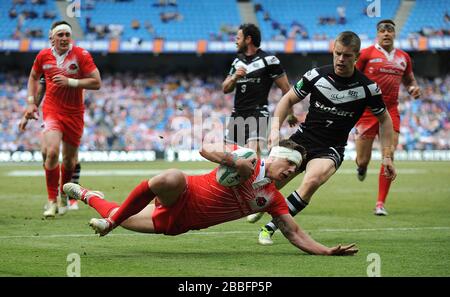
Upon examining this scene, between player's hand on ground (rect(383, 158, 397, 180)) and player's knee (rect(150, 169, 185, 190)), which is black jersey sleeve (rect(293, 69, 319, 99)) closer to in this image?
player's hand on ground (rect(383, 158, 397, 180))

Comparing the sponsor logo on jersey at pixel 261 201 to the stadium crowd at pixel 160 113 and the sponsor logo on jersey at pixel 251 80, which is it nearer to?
the sponsor logo on jersey at pixel 251 80

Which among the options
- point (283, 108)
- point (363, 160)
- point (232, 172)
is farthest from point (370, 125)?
point (232, 172)

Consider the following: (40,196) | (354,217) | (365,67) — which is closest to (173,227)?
(354,217)

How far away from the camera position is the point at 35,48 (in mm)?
41938

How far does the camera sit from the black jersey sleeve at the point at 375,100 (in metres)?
10.4

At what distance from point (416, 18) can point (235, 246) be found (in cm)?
3725

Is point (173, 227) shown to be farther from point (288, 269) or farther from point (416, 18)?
point (416, 18)

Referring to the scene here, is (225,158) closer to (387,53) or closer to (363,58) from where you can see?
(363,58)

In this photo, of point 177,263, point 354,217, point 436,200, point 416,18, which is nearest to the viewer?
point 177,263

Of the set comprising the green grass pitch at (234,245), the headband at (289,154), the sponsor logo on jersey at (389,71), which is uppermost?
the sponsor logo on jersey at (389,71)

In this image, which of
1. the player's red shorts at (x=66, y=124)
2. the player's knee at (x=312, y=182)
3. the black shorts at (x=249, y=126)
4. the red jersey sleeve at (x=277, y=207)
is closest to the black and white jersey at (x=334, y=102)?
the player's knee at (x=312, y=182)

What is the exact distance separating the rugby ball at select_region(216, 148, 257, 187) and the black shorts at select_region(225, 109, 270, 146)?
552 centimetres

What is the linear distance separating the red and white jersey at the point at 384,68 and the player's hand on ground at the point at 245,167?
641 cm

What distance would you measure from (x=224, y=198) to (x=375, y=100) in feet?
9.09
